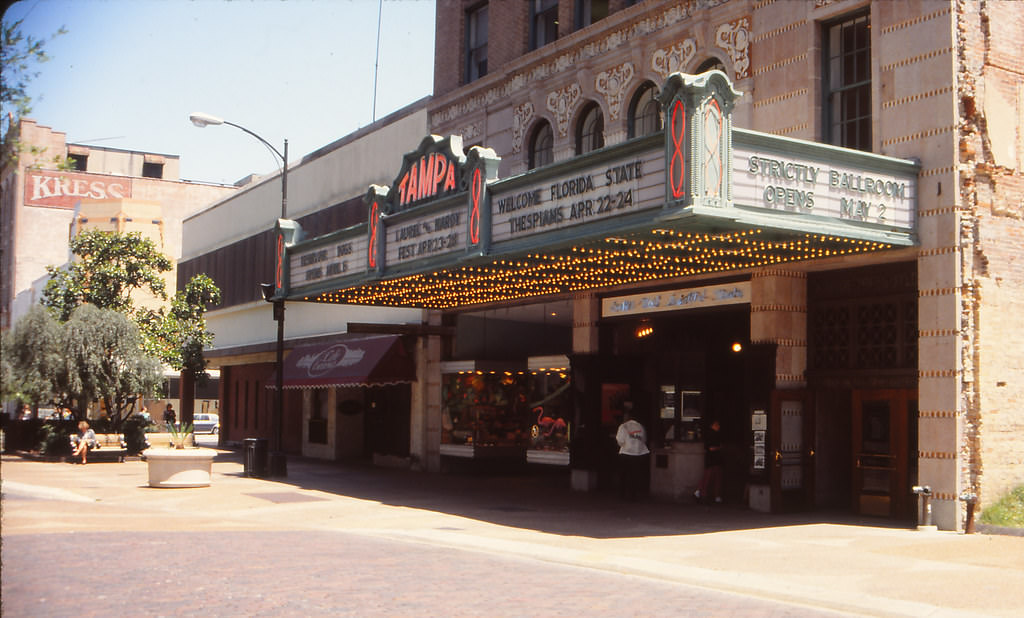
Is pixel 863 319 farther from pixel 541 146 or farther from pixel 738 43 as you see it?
pixel 541 146

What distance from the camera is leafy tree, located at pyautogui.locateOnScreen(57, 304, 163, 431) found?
3225 cm

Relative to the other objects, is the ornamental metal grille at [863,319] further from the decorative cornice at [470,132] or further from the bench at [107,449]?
the bench at [107,449]

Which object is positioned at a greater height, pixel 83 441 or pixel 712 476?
pixel 712 476

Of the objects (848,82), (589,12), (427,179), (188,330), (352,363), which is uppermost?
(589,12)

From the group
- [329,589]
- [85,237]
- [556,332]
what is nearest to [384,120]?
[556,332]

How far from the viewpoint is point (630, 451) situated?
20.7 m

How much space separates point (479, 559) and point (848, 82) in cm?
1071

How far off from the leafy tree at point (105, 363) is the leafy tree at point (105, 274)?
441cm

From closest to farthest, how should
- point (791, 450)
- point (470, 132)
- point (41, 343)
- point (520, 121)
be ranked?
point (791, 450), point (520, 121), point (470, 132), point (41, 343)

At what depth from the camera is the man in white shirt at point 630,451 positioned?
2069cm

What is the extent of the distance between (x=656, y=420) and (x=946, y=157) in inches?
360

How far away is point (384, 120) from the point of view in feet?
107

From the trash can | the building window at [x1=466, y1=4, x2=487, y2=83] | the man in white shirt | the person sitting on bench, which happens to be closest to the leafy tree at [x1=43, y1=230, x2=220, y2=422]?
the person sitting on bench

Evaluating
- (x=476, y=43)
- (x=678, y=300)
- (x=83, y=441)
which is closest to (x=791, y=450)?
(x=678, y=300)
